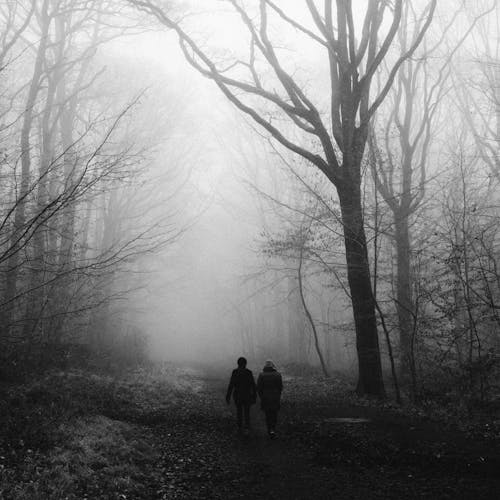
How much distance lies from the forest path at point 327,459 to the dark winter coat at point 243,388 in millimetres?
604

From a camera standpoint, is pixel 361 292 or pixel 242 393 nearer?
pixel 242 393

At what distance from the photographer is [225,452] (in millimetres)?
7109

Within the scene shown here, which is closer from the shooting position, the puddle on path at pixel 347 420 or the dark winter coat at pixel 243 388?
the puddle on path at pixel 347 420

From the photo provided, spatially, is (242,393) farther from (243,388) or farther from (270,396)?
(270,396)

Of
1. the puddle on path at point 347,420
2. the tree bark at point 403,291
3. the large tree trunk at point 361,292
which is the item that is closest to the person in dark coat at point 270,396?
the puddle on path at point 347,420

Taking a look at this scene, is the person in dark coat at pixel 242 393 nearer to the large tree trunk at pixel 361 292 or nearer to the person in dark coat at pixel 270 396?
the person in dark coat at pixel 270 396

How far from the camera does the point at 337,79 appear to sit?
40.2ft

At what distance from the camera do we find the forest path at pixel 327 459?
5.29 meters

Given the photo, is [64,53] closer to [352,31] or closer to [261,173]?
[352,31]

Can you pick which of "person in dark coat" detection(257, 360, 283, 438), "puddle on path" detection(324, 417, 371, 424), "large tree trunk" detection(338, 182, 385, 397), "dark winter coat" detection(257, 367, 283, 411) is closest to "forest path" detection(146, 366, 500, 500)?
"puddle on path" detection(324, 417, 371, 424)

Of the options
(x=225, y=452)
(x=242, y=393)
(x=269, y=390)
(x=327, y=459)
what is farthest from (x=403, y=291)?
(x=225, y=452)

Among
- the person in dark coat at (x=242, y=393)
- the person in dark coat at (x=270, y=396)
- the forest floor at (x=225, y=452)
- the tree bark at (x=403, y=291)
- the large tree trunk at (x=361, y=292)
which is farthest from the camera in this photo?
the tree bark at (x=403, y=291)

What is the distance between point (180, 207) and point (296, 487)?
24.6 metres

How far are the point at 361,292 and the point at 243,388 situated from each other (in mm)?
4312
